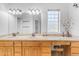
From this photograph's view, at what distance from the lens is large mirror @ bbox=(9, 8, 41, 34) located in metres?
3.96

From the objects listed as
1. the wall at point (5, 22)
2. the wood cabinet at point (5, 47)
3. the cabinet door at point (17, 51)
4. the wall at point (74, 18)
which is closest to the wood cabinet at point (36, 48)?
the cabinet door at point (17, 51)

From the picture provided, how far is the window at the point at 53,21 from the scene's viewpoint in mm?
3881

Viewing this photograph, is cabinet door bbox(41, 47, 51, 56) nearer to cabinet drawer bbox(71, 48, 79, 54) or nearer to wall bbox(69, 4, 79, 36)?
cabinet drawer bbox(71, 48, 79, 54)

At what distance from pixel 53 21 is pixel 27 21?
73cm

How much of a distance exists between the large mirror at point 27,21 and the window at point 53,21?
1.01 feet

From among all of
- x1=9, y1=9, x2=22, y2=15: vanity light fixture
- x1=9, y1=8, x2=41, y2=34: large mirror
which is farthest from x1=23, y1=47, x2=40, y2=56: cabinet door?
x1=9, y1=9, x2=22, y2=15: vanity light fixture

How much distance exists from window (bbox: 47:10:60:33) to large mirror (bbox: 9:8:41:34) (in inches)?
12.1

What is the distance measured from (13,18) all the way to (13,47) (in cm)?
87

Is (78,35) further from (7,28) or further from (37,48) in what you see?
(7,28)

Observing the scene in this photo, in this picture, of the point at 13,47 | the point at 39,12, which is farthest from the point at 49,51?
the point at 39,12

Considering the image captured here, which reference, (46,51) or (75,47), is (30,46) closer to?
(46,51)

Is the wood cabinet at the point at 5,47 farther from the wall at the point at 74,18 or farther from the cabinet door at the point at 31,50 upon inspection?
the wall at the point at 74,18

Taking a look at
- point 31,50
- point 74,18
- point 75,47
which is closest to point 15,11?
point 31,50

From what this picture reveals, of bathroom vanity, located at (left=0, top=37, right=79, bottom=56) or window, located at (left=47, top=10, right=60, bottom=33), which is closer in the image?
bathroom vanity, located at (left=0, top=37, right=79, bottom=56)
